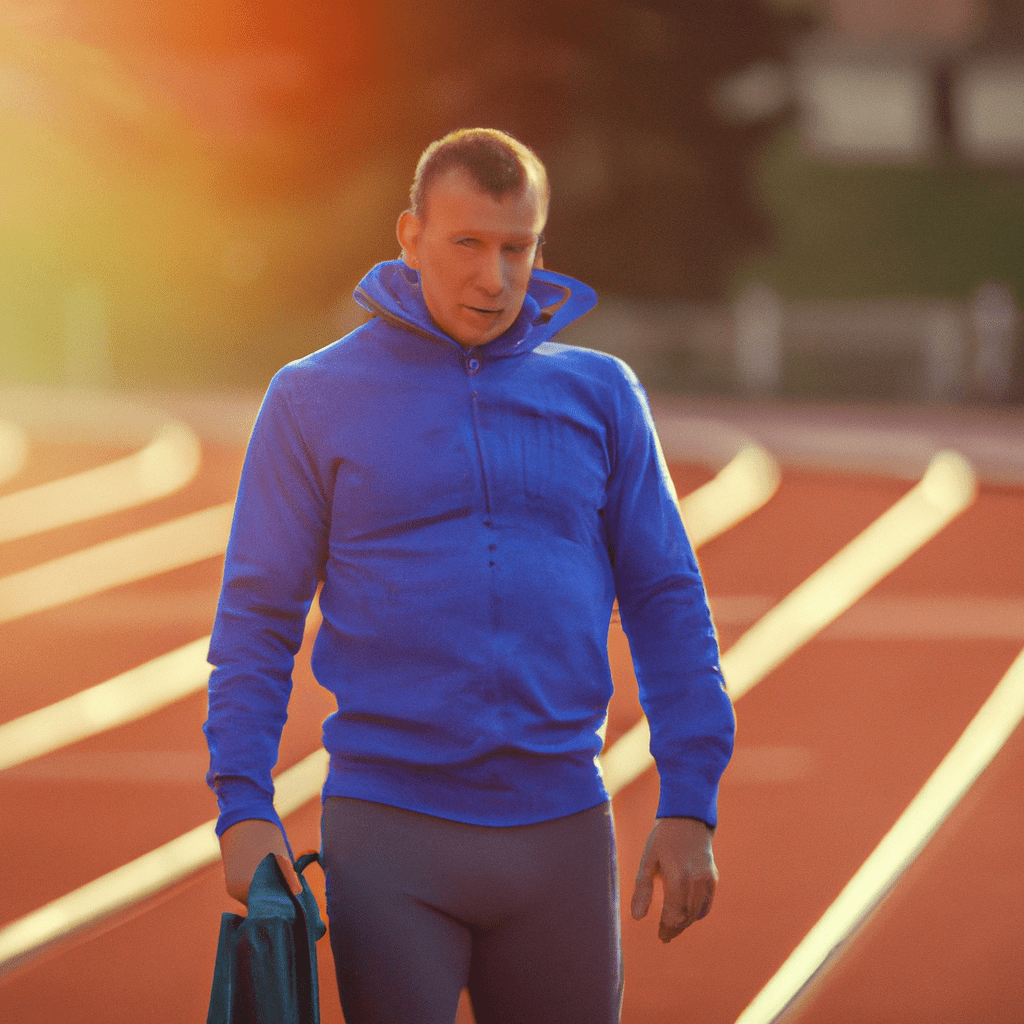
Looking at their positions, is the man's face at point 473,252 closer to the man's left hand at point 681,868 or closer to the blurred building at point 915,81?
the man's left hand at point 681,868

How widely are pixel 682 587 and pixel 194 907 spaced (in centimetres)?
301

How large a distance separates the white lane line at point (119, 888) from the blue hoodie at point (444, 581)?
259cm

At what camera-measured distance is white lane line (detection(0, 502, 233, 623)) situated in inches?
400

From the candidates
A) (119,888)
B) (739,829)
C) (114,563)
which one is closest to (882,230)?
(114,563)

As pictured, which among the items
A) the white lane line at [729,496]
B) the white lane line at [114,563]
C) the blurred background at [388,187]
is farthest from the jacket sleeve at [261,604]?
the blurred background at [388,187]

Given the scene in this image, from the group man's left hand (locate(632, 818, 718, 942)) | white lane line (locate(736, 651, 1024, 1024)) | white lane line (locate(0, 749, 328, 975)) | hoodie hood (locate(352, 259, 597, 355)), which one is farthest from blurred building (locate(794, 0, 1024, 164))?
man's left hand (locate(632, 818, 718, 942))

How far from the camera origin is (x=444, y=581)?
2.25 m

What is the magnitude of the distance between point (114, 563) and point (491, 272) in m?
9.43

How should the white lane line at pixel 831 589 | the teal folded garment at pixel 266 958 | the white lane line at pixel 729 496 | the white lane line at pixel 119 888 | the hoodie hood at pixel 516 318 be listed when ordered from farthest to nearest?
the white lane line at pixel 729 496 → the white lane line at pixel 831 589 → the white lane line at pixel 119 888 → the hoodie hood at pixel 516 318 → the teal folded garment at pixel 266 958

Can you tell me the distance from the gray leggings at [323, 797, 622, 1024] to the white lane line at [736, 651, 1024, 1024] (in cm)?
195

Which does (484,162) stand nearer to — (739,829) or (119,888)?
(119,888)

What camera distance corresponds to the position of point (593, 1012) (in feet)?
7.69

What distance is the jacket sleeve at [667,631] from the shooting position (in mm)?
2373

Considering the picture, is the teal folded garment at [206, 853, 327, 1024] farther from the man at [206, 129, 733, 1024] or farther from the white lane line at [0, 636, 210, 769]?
the white lane line at [0, 636, 210, 769]
